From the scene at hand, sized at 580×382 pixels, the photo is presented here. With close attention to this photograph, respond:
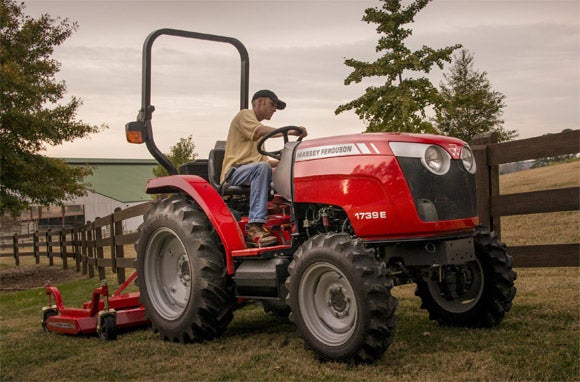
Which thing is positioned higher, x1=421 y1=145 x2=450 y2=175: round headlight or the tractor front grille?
x1=421 y1=145 x2=450 y2=175: round headlight

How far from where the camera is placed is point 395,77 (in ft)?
86.8

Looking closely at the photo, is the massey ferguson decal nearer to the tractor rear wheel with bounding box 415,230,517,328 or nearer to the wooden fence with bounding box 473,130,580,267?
the tractor rear wheel with bounding box 415,230,517,328

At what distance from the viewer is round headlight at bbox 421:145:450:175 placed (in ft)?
14.9

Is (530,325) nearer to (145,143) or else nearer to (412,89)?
(145,143)

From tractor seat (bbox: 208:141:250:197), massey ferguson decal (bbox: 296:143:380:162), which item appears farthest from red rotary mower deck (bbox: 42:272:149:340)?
massey ferguson decal (bbox: 296:143:380:162)

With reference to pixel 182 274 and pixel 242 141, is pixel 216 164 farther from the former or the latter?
pixel 182 274

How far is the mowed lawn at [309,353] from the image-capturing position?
13.3ft

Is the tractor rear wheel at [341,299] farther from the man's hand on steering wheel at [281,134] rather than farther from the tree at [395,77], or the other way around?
the tree at [395,77]

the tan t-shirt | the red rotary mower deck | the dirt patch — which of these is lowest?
the dirt patch

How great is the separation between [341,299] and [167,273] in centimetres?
211

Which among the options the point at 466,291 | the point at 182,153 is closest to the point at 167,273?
the point at 466,291

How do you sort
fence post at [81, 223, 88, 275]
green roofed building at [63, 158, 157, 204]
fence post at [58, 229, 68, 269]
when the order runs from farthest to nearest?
green roofed building at [63, 158, 157, 204]
fence post at [58, 229, 68, 269]
fence post at [81, 223, 88, 275]

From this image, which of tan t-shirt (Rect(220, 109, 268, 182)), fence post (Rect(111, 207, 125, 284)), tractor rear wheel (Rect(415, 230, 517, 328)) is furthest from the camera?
fence post (Rect(111, 207, 125, 284))

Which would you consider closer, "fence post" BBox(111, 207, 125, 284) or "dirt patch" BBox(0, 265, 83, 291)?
"fence post" BBox(111, 207, 125, 284)
